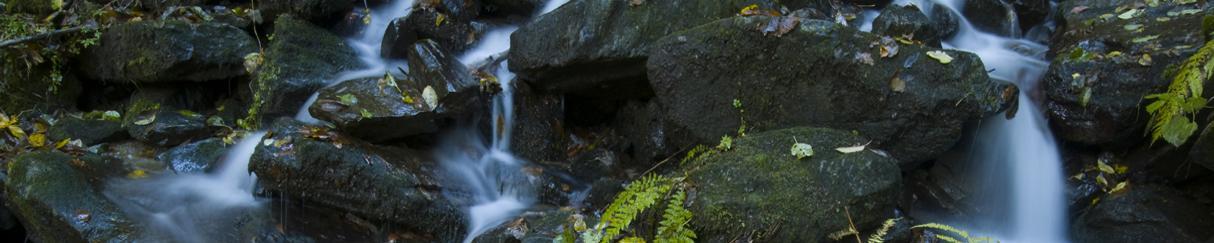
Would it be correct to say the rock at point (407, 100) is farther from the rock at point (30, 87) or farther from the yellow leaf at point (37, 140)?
the rock at point (30, 87)

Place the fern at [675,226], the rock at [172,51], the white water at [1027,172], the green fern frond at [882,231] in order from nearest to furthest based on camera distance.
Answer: the green fern frond at [882,231] → the fern at [675,226] → the white water at [1027,172] → the rock at [172,51]

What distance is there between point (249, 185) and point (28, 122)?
9.71ft

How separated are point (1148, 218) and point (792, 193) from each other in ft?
8.10

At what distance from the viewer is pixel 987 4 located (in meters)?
7.05

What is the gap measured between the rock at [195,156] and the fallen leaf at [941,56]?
16.2ft

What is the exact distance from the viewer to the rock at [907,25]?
5980 millimetres

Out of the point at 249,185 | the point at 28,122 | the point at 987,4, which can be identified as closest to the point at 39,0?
the point at 28,122

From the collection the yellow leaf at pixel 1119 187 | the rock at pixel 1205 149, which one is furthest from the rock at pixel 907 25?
the rock at pixel 1205 149

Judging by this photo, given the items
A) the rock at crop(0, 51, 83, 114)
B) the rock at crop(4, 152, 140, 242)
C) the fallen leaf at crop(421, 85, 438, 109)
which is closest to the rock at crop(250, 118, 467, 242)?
the fallen leaf at crop(421, 85, 438, 109)

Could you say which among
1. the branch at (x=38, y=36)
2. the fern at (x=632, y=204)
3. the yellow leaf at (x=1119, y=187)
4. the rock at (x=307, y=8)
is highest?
the rock at (x=307, y=8)

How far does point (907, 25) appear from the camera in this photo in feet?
19.7

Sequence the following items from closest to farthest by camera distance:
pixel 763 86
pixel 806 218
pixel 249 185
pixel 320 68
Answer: pixel 806 218
pixel 763 86
pixel 249 185
pixel 320 68

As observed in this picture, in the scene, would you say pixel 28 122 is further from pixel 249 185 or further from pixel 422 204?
pixel 422 204

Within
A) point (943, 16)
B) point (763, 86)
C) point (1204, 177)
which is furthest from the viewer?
point (943, 16)
